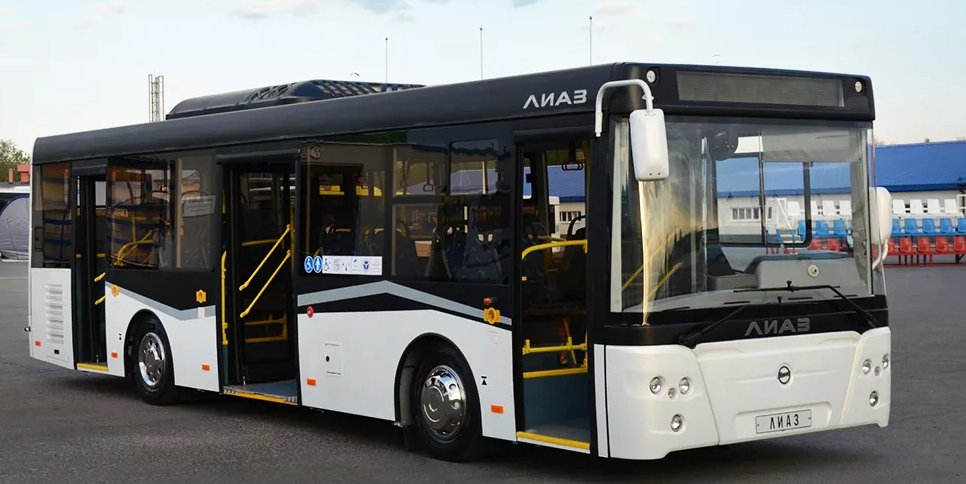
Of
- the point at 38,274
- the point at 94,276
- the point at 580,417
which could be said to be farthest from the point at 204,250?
the point at 580,417

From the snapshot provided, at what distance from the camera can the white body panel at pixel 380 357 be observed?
9.40 m

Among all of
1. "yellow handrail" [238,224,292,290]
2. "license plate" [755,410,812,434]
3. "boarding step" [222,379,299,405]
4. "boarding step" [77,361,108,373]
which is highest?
"yellow handrail" [238,224,292,290]

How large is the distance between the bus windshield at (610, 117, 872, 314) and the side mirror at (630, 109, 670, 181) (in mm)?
414

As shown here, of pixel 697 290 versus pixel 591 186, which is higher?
pixel 591 186

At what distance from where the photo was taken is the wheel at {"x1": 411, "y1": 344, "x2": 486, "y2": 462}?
31.9 feet

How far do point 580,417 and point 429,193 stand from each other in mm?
2008

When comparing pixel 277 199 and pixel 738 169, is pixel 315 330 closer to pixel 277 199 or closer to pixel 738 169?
pixel 277 199

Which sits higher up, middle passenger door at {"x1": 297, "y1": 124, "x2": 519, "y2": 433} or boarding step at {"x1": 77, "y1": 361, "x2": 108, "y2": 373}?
middle passenger door at {"x1": 297, "y1": 124, "x2": 519, "y2": 433}

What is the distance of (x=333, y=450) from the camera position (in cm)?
1066

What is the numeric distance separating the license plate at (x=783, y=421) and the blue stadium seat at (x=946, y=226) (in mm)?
40010

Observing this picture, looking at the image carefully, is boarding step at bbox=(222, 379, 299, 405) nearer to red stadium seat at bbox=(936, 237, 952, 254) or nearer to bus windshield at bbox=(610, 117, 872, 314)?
bus windshield at bbox=(610, 117, 872, 314)

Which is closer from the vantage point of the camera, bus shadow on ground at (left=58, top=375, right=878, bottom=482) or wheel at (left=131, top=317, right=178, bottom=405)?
bus shadow on ground at (left=58, top=375, right=878, bottom=482)

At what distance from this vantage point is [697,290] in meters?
8.62

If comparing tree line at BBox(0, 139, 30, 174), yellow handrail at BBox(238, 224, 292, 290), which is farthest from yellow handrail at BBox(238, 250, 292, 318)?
tree line at BBox(0, 139, 30, 174)
